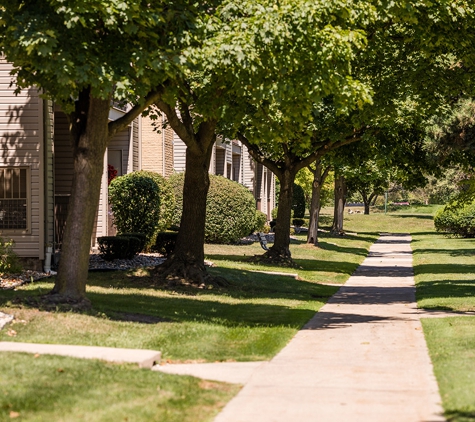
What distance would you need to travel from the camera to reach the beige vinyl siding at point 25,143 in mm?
20391

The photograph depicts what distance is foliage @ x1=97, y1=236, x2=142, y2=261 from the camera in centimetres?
2320

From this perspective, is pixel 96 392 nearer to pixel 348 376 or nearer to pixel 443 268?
pixel 348 376

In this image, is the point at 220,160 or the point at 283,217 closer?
the point at 283,217

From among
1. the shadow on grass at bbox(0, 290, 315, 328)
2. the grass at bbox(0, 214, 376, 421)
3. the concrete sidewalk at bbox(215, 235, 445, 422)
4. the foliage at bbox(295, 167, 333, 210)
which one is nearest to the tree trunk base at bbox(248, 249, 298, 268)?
the grass at bbox(0, 214, 376, 421)

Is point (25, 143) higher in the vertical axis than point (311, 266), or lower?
higher

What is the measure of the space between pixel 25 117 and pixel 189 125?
3607 mm

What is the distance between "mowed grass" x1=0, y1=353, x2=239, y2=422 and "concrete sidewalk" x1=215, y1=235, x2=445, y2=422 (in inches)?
14.2

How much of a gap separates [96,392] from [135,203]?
18.6 meters

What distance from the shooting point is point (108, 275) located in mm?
20844

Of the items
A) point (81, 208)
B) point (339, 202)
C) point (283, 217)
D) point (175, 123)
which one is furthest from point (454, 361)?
point (339, 202)

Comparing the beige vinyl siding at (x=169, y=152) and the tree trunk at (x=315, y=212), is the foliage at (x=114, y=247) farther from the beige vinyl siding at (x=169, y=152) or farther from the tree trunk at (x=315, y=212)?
the tree trunk at (x=315, y=212)

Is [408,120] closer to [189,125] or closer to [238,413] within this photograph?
[189,125]

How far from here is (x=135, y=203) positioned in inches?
1051

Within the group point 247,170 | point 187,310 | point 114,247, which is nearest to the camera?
point 187,310
